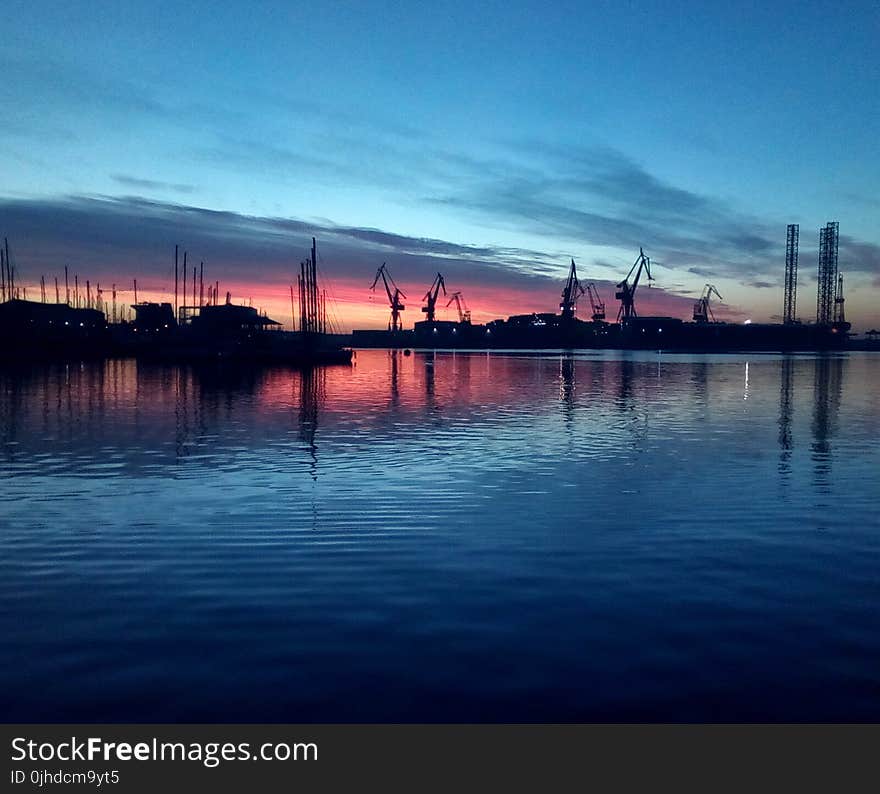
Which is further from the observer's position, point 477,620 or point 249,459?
point 249,459

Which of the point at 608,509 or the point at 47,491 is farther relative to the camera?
the point at 47,491

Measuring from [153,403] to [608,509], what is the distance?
26.5m

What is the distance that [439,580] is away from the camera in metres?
9.62

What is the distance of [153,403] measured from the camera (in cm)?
3481

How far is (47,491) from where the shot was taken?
15.1 meters

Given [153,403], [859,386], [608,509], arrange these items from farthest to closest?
[859,386]
[153,403]
[608,509]

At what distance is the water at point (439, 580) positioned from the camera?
6547 mm

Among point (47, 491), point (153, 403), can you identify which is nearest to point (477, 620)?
point (47, 491)

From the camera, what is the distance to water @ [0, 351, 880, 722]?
6547mm
